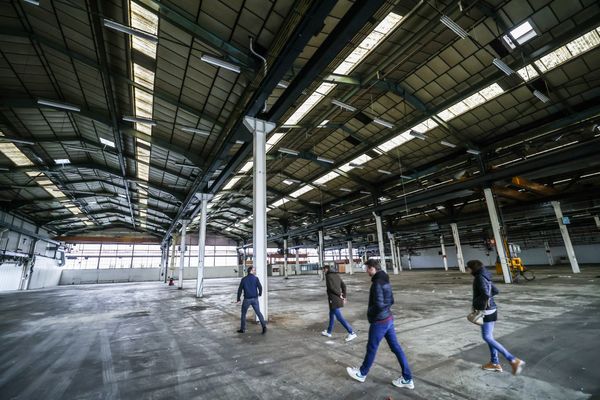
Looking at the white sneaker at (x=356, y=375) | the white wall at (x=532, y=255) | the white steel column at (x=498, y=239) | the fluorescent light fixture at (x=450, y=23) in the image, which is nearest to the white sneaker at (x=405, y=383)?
the white sneaker at (x=356, y=375)

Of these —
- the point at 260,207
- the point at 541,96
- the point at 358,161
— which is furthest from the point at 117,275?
the point at 541,96

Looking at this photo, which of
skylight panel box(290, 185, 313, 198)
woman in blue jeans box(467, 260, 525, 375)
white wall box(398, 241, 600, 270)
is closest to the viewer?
woman in blue jeans box(467, 260, 525, 375)

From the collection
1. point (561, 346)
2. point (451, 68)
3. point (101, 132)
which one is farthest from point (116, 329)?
point (451, 68)

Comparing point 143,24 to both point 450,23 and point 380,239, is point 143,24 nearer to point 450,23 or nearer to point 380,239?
point 450,23

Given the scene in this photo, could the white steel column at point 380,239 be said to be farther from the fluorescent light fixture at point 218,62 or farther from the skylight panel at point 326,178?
the fluorescent light fixture at point 218,62

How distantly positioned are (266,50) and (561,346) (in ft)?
34.5

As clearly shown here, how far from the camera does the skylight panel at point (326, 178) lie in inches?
826

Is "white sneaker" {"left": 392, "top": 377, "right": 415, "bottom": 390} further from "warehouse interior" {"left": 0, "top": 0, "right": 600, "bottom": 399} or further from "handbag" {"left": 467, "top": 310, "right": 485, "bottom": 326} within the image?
"handbag" {"left": 467, "top": 310, "right": 485, "bottom": 326}

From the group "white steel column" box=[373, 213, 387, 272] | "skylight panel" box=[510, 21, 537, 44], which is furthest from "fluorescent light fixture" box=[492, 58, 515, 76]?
"white steel column" box=[373, 213, 387, 272]

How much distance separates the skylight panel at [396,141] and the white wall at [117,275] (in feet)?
127

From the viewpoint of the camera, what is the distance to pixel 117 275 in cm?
4003

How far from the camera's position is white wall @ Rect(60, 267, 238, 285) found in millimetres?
38125

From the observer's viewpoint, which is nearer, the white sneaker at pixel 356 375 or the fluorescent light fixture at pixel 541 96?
→ the white sneaker at pixel 356 375

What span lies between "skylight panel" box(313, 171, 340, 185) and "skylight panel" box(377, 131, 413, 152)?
4920mm
